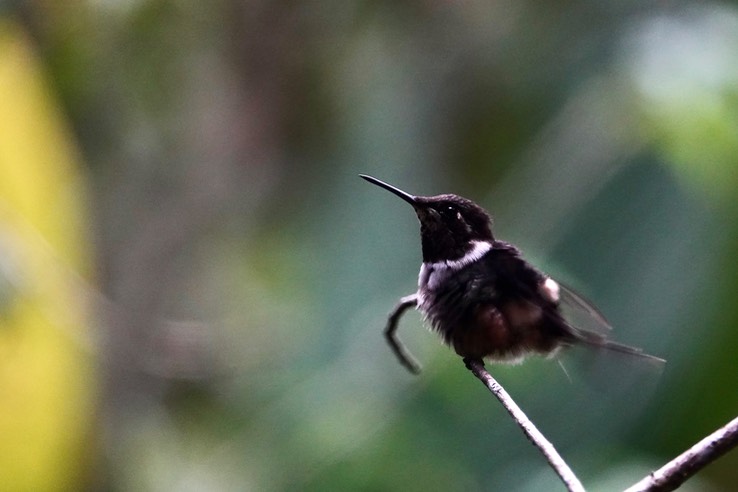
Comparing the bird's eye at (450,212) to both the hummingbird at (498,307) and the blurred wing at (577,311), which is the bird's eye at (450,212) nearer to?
the hummingbird at (498,307)

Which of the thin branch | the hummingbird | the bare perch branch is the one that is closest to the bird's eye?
the hummingbird

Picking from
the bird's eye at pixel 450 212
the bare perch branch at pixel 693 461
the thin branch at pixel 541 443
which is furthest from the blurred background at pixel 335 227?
the bare perch branch at pixel 693 461

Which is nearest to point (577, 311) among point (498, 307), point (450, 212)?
point (498, 307)

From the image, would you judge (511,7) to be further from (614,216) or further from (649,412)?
(649,412)

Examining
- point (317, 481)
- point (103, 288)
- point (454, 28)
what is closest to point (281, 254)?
point (103, 288)

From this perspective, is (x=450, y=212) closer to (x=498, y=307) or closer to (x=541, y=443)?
(x=498, y=307)
